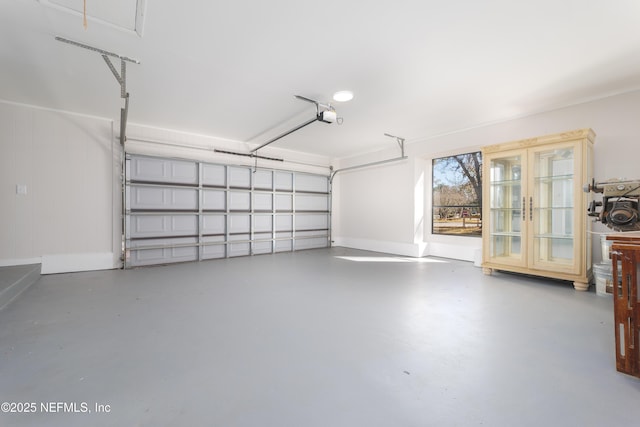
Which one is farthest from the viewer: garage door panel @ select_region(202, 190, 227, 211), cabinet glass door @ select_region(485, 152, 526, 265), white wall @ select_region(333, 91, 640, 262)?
garage door panel @ select_region(202, 190, 227, 211)

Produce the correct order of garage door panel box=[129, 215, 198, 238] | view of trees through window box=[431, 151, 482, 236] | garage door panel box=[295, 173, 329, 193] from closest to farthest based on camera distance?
1. garage door panel box=[129, 215, 198, 238]
2. view of trees through window box=[431, 151, 482, 236]
3. garage door panel box=[295, 173, 329, 193]

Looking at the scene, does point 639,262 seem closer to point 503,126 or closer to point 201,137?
point 503,126

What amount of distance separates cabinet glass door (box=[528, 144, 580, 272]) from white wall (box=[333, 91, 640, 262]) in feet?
→ 1.09

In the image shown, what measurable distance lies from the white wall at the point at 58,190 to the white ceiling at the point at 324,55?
36 cm

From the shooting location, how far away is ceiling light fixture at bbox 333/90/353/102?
11.8 ft

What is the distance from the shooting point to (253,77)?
3254 mm

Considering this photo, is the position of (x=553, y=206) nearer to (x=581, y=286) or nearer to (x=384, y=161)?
(x=581, y=286)

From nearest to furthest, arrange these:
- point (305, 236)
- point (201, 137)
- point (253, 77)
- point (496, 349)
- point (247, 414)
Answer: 1. point (247, 414)
2. point (496, 349)
3. point (253, 77)
4. point (201, 137)
5. point (305, 236)

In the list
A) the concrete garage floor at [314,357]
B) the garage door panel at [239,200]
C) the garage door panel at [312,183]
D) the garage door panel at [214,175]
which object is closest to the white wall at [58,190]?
the concrete garage floor at [314,357]

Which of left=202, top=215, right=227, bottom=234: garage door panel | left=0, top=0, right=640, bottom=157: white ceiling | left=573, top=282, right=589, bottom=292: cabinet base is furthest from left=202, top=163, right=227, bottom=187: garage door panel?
left=573, top=282, right=589, bottom=292: cabinet base

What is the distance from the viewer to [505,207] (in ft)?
14.7

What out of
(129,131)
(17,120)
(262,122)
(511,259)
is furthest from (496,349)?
(17,120)

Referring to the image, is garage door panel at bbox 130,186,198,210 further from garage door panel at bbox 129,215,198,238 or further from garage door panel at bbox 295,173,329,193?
garage door panel at bbox 295,173,329,193

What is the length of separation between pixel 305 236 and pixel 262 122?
3.42 m
